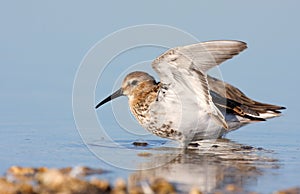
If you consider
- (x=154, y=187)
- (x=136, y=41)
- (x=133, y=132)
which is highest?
(x=136, y=41)

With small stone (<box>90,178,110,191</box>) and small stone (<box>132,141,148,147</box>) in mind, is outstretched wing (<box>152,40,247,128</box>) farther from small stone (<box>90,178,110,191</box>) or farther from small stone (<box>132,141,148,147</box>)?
small stone (<box>90,178,110,191</box>)

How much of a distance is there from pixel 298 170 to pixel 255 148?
1.80 meters

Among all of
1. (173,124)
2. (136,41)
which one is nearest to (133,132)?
(173,124)

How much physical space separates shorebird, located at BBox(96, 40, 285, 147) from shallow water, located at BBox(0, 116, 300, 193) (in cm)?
29

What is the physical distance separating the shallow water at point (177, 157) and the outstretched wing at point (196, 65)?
2.40 ft

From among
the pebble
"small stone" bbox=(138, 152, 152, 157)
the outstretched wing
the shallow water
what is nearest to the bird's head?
the shallow water

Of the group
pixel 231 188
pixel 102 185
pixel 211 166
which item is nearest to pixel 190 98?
pixel 211 166

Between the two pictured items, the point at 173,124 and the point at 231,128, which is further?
the point at 231,128

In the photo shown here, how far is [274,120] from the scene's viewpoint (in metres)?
13.1

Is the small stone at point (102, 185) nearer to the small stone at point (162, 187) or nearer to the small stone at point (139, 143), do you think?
the small stone at point (162, 187)

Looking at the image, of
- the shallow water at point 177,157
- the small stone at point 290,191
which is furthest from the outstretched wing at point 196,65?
the small stone at point 290,191

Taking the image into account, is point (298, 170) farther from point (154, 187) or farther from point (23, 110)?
point (23, 110)

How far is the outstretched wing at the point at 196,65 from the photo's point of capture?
354 inches

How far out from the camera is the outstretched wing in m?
8.99
